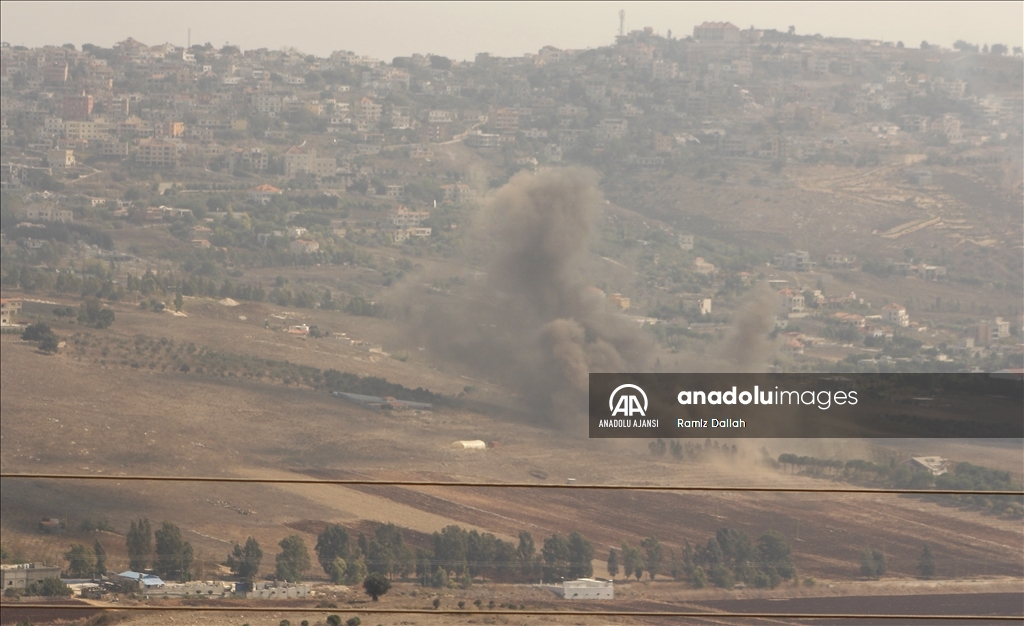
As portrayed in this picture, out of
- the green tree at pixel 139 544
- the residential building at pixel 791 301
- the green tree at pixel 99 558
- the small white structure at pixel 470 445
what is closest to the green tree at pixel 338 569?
the green tree at pixel 139 544

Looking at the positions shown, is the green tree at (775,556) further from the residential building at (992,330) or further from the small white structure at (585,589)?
the residential building at (992,330)

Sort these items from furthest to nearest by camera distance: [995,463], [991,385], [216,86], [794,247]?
[216,86]
[794,247]
[991,385]
[995,463]

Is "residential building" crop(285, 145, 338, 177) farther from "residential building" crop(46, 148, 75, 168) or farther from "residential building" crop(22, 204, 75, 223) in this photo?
"residential building" crop(46, 148, 75, 168)

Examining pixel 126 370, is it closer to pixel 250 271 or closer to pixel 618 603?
pixel 250 271

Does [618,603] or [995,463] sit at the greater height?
[995,463]

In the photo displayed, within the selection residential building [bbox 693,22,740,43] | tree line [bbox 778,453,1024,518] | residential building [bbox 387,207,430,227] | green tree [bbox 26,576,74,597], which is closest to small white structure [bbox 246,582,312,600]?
green tree [bbox 26,576,74,597]

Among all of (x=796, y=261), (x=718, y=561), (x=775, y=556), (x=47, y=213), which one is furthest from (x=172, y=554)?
(x=796, y=261)

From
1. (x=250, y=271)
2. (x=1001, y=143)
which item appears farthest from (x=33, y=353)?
(x=1001, y=143)
